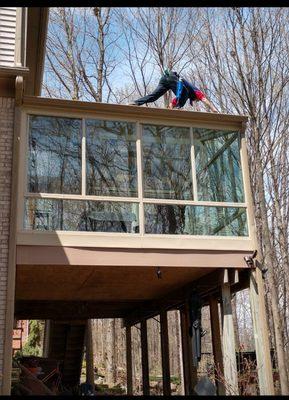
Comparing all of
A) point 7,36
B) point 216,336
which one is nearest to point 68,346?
point 216,336

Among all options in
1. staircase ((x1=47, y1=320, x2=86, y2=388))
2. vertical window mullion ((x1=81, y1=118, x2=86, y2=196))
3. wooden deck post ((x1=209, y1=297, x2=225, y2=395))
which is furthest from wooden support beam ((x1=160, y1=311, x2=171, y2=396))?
vertical window mullion ((x1=81, y1=118, x2=86, y2=196))

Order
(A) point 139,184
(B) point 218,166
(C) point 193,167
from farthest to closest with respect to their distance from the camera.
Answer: (B) point 218,166 → (C) point 193,167 → (A) point 139,184

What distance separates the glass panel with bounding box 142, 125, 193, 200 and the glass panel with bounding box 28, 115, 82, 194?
1232 millimetres

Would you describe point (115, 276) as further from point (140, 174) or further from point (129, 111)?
point (129, 111)

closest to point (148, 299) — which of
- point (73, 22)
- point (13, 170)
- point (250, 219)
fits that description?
point (250, 219)

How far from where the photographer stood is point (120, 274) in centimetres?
923

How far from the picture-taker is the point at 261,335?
8.41 meters

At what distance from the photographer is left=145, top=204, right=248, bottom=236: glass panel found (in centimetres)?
870

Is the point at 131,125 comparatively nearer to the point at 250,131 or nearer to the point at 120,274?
the point at 120,274

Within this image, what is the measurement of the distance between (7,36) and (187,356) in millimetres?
7885

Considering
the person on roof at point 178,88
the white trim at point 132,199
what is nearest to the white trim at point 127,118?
the person on roof at point 178,88

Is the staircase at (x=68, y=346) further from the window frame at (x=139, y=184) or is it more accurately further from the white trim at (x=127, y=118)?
the white trim at (x=127, y=118)
